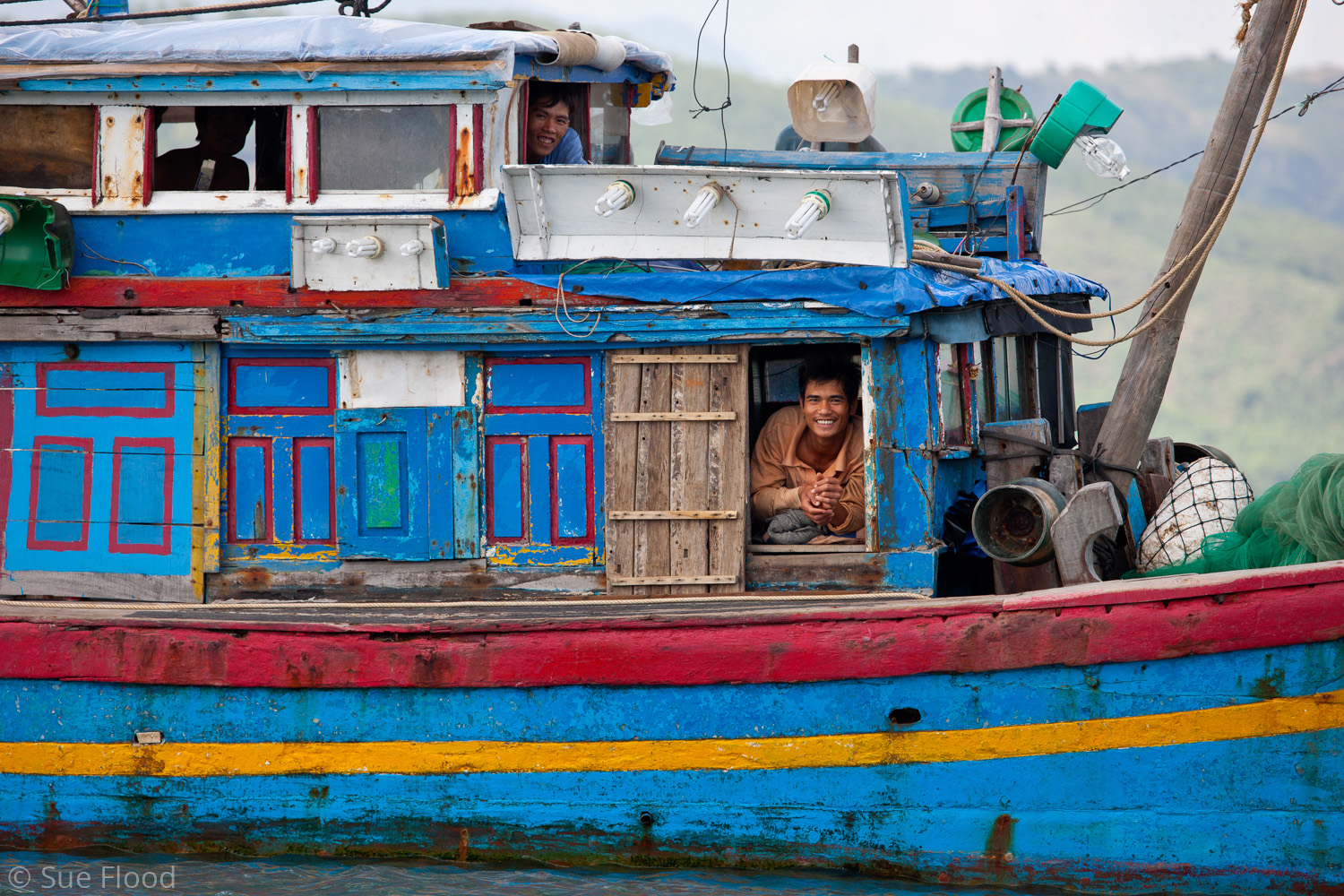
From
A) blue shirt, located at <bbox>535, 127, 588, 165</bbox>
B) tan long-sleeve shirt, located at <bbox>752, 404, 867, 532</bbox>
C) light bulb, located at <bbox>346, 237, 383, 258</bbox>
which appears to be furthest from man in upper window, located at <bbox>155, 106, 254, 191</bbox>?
tan long-sleeve shirt, located at <bbox>752, 404, 867, 532</bbox>

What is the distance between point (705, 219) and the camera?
633cm

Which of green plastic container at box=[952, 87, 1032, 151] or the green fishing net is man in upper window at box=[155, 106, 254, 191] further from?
the green fishing net

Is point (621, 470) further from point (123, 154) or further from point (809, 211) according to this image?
point (123, 154)

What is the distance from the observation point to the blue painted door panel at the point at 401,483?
Answer: 261 inches

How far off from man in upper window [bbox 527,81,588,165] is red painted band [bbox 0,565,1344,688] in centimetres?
297

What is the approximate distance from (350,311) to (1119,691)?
4094 mm

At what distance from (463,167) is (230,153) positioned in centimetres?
163

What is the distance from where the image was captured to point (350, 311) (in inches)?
258

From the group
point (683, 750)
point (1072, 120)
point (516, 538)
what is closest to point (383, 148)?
point (516, 538)

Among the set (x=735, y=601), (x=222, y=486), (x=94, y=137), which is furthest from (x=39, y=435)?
(x=735, y=601)

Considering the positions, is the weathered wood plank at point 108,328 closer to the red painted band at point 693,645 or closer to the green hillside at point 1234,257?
the red painted band at point 693,645

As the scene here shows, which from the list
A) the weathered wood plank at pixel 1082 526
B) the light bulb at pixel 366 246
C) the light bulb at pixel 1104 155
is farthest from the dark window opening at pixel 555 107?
the weathered wood plank at pixel 1082 526

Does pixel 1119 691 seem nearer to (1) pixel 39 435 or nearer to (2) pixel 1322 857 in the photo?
(2) pixel 1322 857

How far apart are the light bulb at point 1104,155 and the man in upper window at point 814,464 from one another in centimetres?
259
